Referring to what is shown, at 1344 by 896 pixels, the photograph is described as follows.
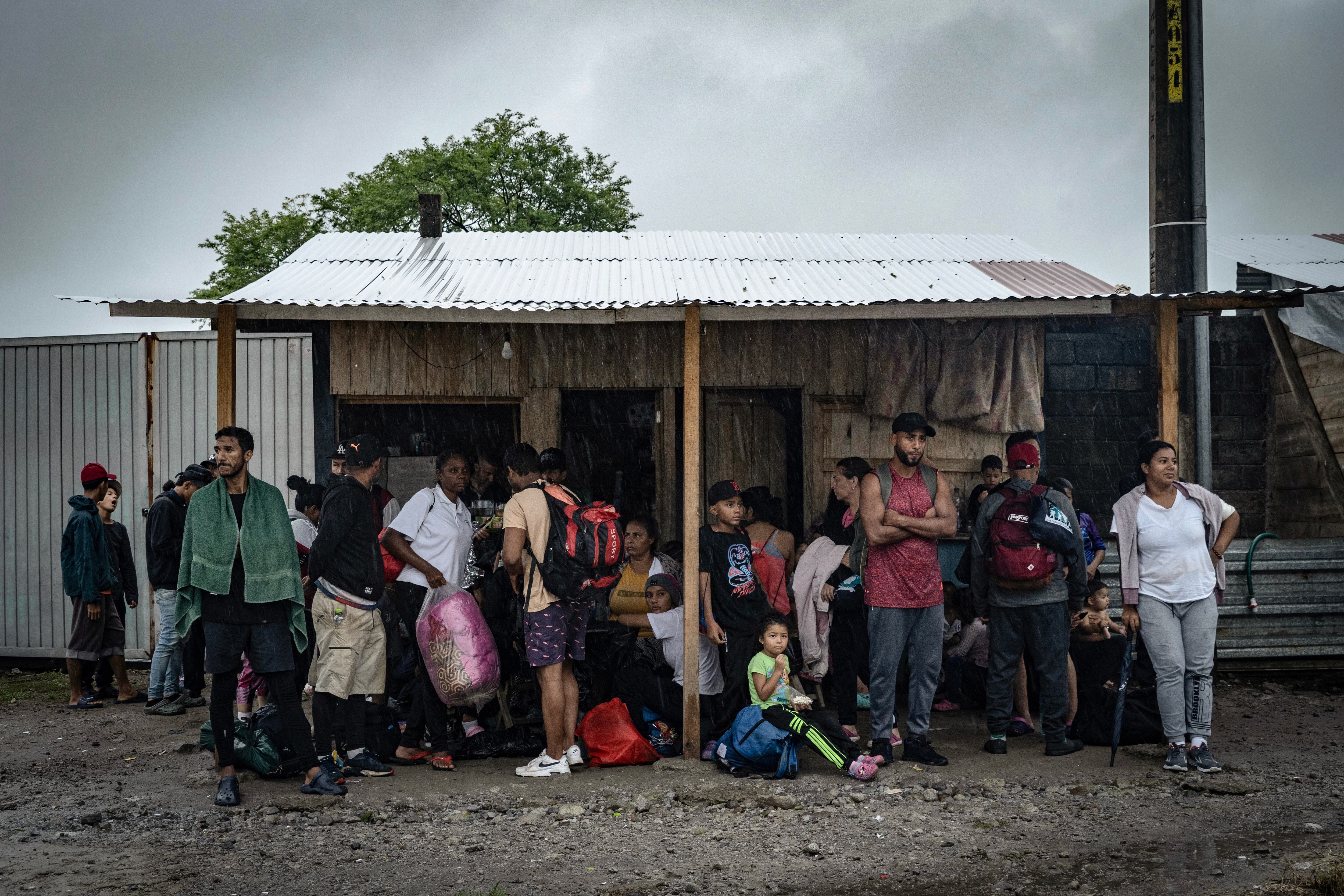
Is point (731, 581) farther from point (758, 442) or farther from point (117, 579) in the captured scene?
point (117, 579)

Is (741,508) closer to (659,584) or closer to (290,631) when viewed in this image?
(659,584)

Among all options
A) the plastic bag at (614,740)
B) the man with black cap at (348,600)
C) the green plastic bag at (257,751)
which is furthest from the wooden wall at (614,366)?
the green plastic bag at (257,751)

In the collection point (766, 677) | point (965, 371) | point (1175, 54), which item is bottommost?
point (766, 677)

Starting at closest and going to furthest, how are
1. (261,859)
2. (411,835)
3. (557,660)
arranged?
(261,859)
(411,835)
(557,660)

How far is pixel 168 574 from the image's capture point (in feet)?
23.6

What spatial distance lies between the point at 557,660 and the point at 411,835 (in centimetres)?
124

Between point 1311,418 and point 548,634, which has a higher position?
point 1311,418

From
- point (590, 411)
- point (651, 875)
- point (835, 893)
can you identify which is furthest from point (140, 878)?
point (590, 411)

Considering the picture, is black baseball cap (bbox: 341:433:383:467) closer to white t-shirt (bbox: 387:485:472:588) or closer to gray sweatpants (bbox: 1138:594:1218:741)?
white t-shirt (bbox: 387:485:472:588)

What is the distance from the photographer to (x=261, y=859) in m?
4.42

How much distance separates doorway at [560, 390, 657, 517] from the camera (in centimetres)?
922

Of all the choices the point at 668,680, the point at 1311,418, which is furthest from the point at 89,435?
the point at 1311,418

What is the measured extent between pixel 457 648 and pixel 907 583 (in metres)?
2.48

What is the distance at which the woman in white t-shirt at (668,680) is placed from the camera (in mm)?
6168
